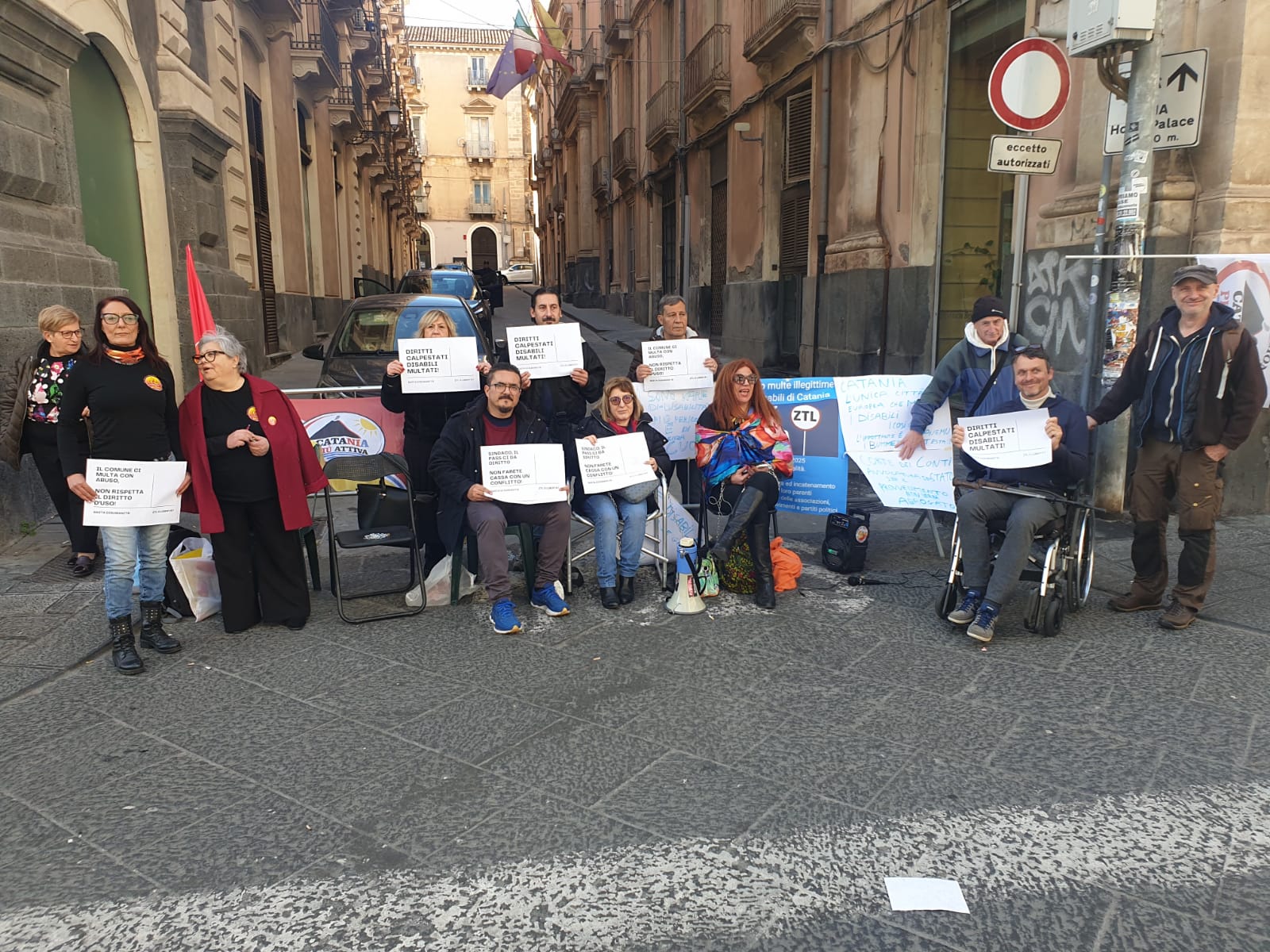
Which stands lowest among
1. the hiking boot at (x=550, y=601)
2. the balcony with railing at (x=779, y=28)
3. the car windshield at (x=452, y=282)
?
the hiking boot at (x=550, y=601)

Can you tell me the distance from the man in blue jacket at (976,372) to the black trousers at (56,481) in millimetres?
5041

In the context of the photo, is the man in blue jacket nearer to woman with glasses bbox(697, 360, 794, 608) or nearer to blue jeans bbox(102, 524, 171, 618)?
woman with glasses bbox(697, 360, 794, 608)

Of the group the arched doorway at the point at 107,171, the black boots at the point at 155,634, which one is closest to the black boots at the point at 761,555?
the black boots at the point at 155,634

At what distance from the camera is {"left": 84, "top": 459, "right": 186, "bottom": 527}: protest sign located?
4309 mm

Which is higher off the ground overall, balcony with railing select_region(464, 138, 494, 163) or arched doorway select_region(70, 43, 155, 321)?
balcony with railing select_region(464, 138, 494, 163)

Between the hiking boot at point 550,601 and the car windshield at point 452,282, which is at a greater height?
the car windshield at point 452,282

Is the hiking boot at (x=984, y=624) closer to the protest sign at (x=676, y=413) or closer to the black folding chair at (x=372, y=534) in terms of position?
the protest sign at (x=676, y=413)

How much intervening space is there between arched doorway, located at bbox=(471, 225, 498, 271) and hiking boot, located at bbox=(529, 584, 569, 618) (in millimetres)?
63960

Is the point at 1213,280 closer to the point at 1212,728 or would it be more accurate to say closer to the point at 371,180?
the point at 1212,728

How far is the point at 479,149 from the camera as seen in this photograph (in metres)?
64.7

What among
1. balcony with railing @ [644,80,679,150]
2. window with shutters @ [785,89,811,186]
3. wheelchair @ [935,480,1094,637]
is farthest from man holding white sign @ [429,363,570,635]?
balcony with railing @ [644,80,679,150]

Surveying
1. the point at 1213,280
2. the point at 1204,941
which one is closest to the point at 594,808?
the point at 1204,941

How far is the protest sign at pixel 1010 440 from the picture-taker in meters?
4.73

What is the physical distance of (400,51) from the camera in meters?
50.7
